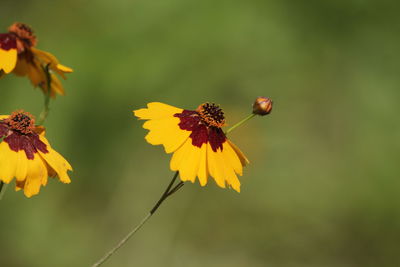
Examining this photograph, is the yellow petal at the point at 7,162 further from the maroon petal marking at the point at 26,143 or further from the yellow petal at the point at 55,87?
the yellow petal at the point at 55,87

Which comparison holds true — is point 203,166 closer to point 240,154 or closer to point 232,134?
point 240,154

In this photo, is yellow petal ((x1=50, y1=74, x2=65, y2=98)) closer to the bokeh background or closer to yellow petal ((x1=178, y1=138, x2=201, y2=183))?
yellow petal ((x1=178, y1=138, x2=201, y2=183))

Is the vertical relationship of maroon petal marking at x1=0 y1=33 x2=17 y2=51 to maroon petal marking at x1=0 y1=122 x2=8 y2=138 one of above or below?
above

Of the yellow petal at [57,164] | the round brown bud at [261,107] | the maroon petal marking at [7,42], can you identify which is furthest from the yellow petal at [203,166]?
the maroon petal marking at [7,42]

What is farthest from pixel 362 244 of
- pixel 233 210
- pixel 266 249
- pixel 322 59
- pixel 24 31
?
pixel 24 31

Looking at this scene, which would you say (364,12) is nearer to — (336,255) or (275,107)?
(275,107)

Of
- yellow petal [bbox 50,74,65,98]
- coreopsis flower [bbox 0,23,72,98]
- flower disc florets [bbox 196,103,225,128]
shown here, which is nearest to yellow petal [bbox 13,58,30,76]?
coreopsis flower [bbox 0,23,72,98]

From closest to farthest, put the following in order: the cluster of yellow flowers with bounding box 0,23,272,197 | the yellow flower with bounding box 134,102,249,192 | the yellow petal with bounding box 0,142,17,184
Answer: the yellow petal with bounding box 0,142,17,184, the cluster of yellow flowers with bounding box 0,23,272,197, the yellow flower with bounding box 134,102,249,192
